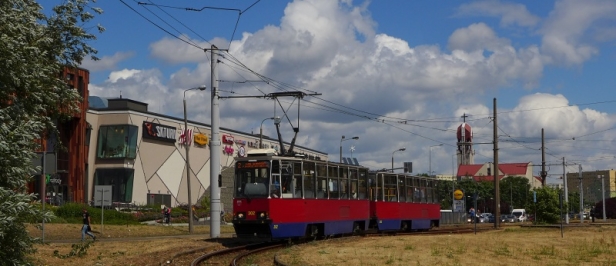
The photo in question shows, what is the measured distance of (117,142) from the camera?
7588cm

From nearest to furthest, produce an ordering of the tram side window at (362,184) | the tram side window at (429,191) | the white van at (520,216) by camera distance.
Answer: the tram side window at (362,184), the tram side window at (429,191), the white van at (520,216)

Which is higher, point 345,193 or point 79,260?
point 345,193

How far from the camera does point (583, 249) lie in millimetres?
24797

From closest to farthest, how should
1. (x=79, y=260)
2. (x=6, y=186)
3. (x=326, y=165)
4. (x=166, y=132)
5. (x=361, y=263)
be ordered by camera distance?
(x=6, y=186) → (x=361, y=263) → (x=79, y=260) → (x=326, y=165) → (x=166, y=132)

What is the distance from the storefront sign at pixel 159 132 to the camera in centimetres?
7800

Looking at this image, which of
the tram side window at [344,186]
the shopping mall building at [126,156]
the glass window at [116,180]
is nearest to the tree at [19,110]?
the tram side window at [344,186]

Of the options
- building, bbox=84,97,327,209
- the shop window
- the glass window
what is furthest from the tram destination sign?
the shop window

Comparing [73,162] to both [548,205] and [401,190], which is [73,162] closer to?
[401,190]

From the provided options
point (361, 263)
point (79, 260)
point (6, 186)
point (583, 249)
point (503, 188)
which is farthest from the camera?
point (503, 188)

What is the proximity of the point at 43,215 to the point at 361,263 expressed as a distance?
8.16 metres

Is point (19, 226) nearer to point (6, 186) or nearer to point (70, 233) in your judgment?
point (6, 186)

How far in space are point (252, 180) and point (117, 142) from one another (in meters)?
51.2

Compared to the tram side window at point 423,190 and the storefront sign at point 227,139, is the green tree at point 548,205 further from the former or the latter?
the storefront sign at point 227,139

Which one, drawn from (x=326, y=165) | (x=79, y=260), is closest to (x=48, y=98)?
(x=79, y=260)
